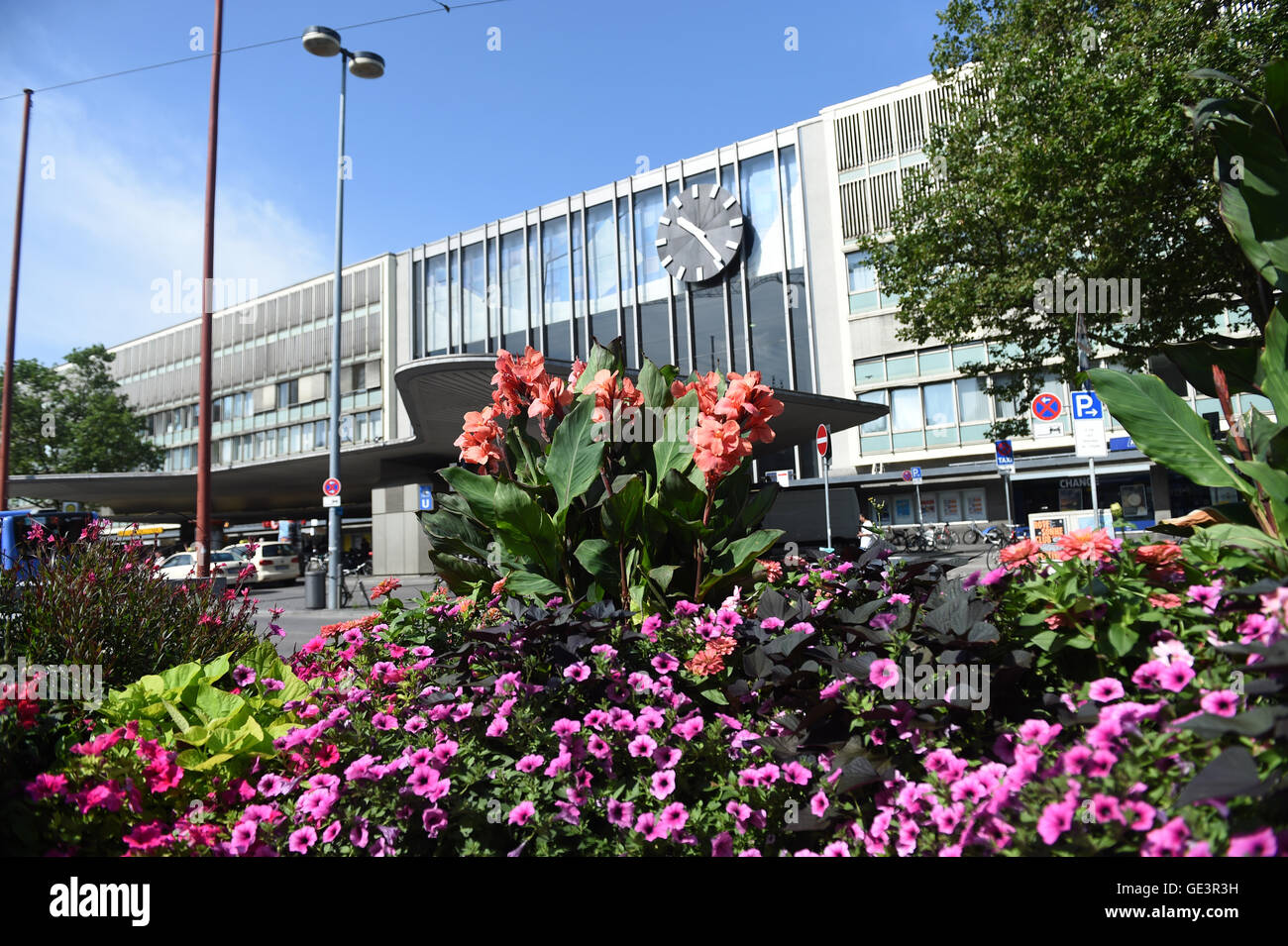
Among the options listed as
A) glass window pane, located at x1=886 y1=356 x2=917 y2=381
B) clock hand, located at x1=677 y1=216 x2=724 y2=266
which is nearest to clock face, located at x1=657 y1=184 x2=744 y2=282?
clock hand, located at x1=677 y1=216 x2=724 y2=266

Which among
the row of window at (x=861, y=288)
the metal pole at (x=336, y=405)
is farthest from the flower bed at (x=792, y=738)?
the row of window at (x=861, y=288)

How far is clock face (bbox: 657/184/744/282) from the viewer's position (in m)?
36.2

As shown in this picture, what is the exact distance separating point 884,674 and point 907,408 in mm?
33108

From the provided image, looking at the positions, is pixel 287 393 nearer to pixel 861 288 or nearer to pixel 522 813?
pixel 861 288

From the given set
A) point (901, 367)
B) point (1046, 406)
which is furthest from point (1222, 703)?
point (901, 367)

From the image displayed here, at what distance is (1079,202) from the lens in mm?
13016

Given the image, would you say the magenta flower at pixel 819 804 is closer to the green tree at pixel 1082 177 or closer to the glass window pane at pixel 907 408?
the green tree at pixel 1082 177

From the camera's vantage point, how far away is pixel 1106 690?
1.52 metres

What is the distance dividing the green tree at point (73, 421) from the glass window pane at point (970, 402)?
47.2 meters

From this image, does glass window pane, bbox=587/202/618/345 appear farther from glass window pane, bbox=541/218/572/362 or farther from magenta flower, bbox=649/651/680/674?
magenta flower, bbox=649/651/680/674

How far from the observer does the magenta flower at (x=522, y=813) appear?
5.59 ft

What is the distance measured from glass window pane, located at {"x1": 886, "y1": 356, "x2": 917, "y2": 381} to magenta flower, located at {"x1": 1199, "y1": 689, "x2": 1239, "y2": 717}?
110 ft
